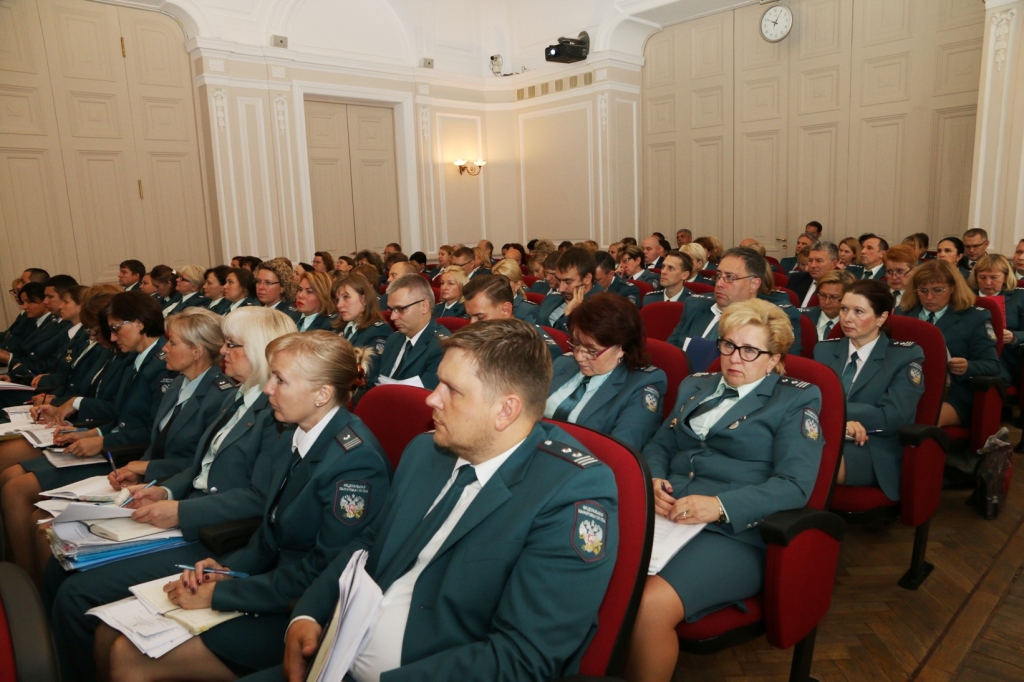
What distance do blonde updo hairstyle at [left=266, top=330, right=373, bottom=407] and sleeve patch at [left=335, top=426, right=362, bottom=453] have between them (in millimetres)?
144

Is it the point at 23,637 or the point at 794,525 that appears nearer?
the point at 23,637

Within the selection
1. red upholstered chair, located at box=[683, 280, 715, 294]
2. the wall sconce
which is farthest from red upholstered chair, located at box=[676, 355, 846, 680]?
the wall sconce

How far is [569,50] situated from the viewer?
909 cm

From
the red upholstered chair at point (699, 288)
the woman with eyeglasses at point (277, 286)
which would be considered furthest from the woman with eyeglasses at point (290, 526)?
the red upholstered chair at point (699, 288)

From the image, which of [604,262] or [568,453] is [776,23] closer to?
[604,262]

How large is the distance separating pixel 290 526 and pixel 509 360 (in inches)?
31.2

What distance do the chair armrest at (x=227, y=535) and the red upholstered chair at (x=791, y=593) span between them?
3.94 ft

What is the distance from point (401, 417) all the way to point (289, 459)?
0.33 m

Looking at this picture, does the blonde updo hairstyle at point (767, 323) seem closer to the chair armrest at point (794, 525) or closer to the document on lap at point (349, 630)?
the chair armrest at point (794, 525)

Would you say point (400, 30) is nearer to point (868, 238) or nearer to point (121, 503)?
point (868, 238)

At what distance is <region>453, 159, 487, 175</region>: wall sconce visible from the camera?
34.4 ft

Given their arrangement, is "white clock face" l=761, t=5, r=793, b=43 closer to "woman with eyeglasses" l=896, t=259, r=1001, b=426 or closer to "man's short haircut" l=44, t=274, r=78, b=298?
"woman with eyeglasses" l=896, t=259, r=1001, b=426

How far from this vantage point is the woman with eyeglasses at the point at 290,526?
1.60 metres

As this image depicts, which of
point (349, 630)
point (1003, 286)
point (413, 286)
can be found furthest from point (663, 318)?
point (349, 630)
